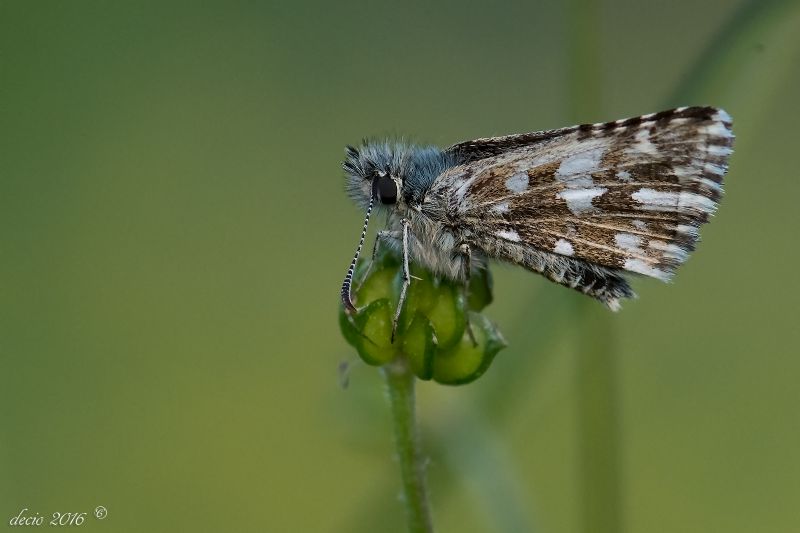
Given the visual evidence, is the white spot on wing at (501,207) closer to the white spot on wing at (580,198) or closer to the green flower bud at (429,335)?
the white spot on wing at (580,198)

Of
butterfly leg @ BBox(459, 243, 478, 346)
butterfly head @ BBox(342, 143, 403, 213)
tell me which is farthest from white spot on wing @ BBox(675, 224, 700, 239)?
butterfly head @ BBox(342, 143, 403, 213)

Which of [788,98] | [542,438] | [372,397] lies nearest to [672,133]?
[372,397]

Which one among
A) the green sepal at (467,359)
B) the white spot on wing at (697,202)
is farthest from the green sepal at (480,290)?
the white spot on wing at (697,202)

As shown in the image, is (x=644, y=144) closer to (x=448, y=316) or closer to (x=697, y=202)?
(x=697, y=202)

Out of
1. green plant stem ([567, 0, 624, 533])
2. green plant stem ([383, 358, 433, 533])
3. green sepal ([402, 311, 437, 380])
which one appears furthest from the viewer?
green plant stem ([567, 0, 624, 533])

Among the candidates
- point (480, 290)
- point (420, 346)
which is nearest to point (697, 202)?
point (480, 290)

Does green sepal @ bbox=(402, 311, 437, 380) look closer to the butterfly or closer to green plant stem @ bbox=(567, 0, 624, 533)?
the butterfly
